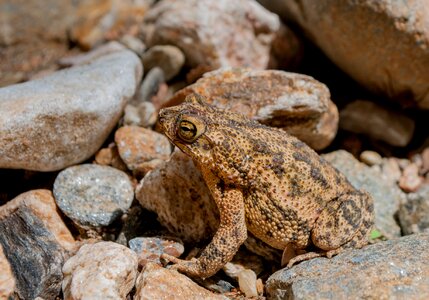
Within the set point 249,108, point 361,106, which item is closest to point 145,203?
point 249,108

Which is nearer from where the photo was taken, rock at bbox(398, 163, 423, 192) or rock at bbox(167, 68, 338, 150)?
rock at bbox(167, 68, 338, 150)

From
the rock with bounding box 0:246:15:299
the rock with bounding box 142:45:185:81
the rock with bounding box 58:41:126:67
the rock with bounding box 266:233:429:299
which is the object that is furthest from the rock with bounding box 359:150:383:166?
the rock with bounding box 0:246:15:299

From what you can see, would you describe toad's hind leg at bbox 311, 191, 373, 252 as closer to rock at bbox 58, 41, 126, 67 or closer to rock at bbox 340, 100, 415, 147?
rock at bbox 340, 100, 415, 147

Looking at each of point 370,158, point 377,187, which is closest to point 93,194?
point 377,187

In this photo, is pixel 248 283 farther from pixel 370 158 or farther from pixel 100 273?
pixel 370 158

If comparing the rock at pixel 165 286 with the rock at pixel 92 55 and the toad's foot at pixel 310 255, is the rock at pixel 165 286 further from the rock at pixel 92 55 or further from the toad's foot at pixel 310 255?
the rock at pixel 92 55
